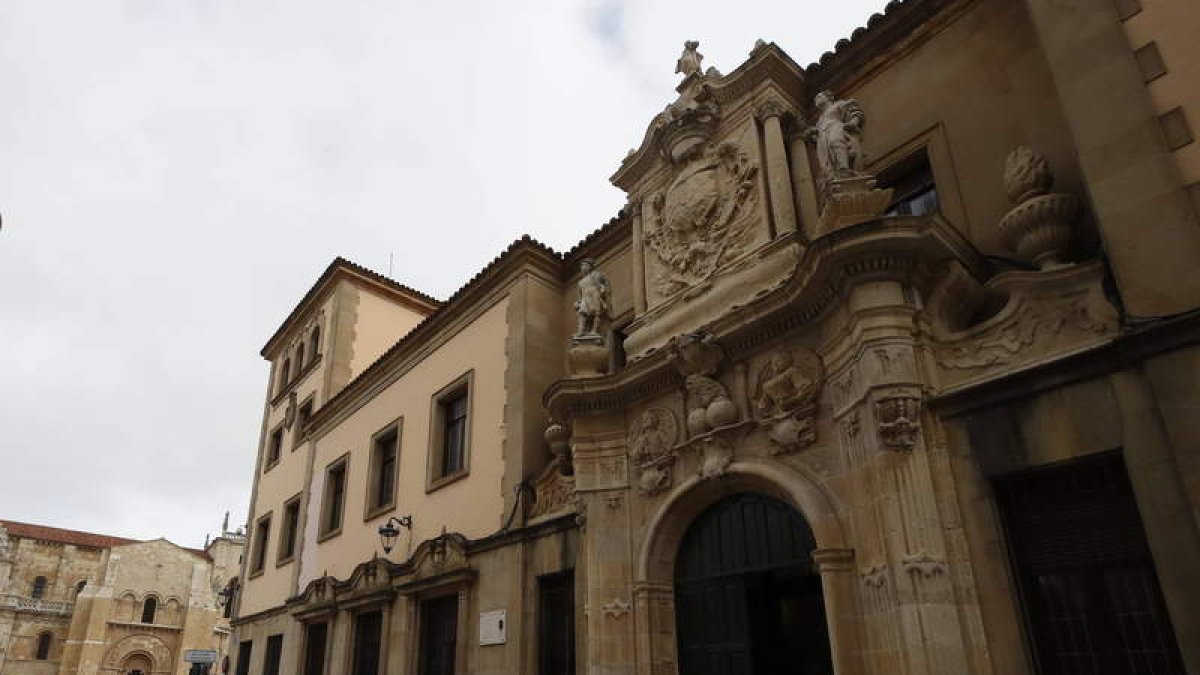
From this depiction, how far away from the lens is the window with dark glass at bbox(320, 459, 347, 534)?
1788 centimetres

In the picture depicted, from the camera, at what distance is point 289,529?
2038 cm

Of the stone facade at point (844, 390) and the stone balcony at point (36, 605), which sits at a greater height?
the stone balcony at point (36, 605)

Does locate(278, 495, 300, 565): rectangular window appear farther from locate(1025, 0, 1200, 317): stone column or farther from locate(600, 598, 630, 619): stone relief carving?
locate(1025, 0, 1200, 317): stone column

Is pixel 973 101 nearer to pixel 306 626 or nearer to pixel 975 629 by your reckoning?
pixel 975 629

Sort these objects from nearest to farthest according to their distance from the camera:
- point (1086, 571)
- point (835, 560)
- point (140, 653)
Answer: point (1086, 571), point (835, 560), point (140, 653)

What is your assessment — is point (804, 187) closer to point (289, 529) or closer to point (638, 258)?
point (638, 258)

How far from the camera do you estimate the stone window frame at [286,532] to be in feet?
63.5

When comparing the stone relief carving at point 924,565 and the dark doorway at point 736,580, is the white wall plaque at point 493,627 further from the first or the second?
the stone relief carving at point 924,565

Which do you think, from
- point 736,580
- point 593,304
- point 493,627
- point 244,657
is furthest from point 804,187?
point 244,657

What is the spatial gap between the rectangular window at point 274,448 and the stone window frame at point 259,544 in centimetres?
163

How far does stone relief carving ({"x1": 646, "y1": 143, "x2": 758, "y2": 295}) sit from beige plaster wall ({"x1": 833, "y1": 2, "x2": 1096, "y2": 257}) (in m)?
1.57

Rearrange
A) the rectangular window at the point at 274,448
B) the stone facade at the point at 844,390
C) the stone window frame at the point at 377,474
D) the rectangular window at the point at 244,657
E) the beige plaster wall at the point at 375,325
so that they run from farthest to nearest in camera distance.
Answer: the rectangular window at the point at 274,448 < the beige plaster wall at the point at 375,325 < the rectangular window at the point at 244,657 < the stone window frame at the point at 377,474 < the stone facade at the point at 844,390

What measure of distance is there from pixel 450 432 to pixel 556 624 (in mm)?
4990

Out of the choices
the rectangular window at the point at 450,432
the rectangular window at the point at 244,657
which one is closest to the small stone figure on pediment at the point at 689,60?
the rectangular window at the point at 450,432
